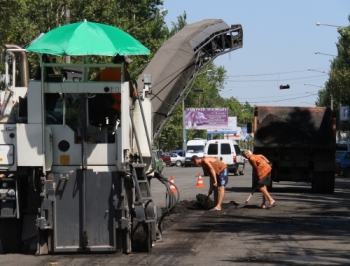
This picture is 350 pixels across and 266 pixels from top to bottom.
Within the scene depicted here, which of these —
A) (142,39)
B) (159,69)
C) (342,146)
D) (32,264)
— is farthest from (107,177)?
(142,39)

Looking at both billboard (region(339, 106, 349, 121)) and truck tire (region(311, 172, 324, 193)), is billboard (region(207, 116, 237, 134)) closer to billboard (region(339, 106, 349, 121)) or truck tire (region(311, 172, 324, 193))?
billboard (region(339, 106, 349, 121))

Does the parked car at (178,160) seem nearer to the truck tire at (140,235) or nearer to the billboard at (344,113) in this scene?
the billboard at (344,113)

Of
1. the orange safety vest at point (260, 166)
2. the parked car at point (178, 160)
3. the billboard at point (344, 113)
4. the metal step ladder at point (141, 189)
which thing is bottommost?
the parked car at point (178, 160)

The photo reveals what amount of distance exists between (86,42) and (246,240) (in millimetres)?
4373

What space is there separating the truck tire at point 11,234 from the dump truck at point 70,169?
1 centimetres

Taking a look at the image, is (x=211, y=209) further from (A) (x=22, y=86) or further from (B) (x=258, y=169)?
(A) (x=22, y=86)

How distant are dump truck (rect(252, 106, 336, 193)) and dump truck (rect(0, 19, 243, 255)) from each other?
15.5 metres

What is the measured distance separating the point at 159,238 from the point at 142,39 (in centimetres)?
4463

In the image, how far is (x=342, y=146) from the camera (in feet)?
162

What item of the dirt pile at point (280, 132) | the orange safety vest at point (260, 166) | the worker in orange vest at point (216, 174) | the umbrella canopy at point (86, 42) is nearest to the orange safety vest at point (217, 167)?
the worker in orange vest at point (216, 174)

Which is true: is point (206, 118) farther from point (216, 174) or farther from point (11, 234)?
point (11, 234)

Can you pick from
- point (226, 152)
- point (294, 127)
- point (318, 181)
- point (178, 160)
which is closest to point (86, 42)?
point (294, 127)

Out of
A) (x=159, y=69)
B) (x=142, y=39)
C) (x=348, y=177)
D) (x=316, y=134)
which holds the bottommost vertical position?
(x=348, y=177)

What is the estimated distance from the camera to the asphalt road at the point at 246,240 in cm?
1152
